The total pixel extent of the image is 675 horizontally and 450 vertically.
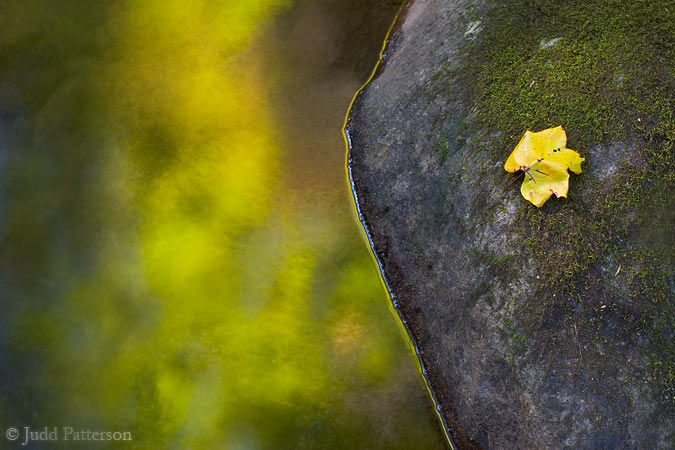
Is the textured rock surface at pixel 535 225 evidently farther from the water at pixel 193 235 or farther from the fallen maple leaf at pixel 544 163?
the water at pixel 193 235

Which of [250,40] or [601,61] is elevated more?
[250,40]

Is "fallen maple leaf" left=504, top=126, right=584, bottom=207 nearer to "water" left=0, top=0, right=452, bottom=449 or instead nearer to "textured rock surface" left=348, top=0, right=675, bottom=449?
"textured rock surface" left=348, top=0, right=675, bottom=449

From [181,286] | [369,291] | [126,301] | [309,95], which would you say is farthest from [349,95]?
[126,301]

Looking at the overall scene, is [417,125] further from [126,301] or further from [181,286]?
[126,301]

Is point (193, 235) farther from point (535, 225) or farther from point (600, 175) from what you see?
point (600, 175)

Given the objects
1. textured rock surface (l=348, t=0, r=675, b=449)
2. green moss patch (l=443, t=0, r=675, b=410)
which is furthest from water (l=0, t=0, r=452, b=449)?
green moss patch (l=443, t=0, r=675, b=410)
